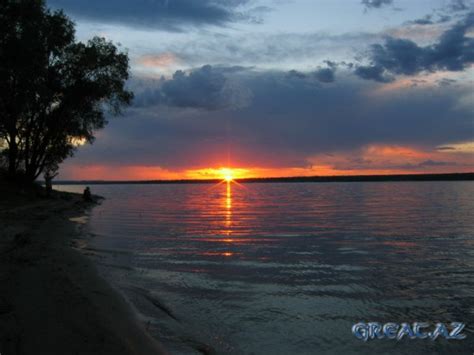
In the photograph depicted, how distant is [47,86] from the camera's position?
36.3 m

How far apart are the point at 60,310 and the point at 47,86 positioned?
33798mm

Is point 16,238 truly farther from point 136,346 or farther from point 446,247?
point 446,247

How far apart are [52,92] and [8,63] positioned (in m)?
7.60

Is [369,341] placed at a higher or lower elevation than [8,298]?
lower

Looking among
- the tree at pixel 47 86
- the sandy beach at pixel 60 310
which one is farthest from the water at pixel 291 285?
the tree at pixel 47 86

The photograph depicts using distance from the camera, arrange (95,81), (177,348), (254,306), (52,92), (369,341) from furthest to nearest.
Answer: (95,81)
(52,92)
(254,306)
(369,341)
(177,348)

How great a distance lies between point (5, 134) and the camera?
3700cm

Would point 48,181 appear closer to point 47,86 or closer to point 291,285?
point 47,86

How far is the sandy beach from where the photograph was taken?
19.9ft

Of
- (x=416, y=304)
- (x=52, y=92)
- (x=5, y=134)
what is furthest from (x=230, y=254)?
(x=5, y=134)

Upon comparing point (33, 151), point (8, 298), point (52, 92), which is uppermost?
point (52, 92)

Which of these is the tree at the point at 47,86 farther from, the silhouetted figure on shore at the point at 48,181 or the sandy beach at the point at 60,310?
the sandy beach at the point at 60,310

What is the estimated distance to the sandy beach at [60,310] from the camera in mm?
6070

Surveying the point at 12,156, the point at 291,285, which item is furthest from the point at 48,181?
the point at 291,285
